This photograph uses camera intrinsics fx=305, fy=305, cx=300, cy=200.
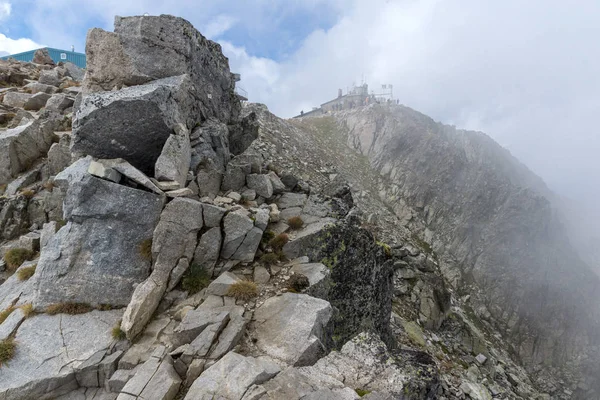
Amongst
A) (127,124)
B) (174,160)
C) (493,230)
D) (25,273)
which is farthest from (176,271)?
(493,230)

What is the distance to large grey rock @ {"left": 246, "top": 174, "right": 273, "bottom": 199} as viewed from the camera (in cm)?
1431

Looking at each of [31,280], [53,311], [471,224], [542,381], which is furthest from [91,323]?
[471,224]

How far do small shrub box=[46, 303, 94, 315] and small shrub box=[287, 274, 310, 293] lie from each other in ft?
19.5

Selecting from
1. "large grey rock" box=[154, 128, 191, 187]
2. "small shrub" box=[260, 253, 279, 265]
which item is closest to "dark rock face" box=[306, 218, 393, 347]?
"small shrub" box=[260, 253, 279, 265]

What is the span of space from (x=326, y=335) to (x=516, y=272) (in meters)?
52.8

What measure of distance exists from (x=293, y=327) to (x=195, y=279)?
344 centimetres

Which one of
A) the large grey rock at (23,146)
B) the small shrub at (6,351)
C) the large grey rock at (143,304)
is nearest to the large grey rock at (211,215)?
the large grey rock at (143,304)

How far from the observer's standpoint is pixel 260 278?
982 centimetres

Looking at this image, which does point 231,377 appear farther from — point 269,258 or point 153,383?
point 269,258

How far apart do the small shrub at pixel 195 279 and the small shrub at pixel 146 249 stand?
1300 millimetres

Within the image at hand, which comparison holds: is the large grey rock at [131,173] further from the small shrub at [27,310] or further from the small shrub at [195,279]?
the small shrub at [27,310]

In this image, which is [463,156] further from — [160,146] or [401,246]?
[160,146]

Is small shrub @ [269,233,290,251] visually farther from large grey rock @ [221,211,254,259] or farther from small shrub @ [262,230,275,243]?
large grey rock @ [221,211,254,259]

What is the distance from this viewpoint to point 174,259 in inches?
368
